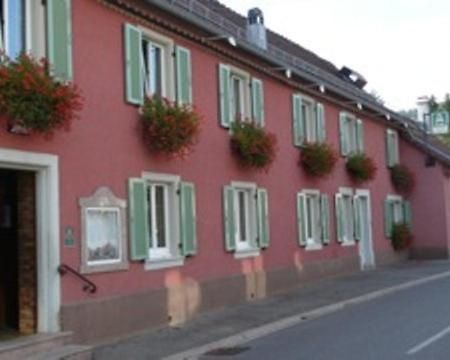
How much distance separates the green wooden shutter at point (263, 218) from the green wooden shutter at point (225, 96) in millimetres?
2231

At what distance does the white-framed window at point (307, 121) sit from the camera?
22.3 m

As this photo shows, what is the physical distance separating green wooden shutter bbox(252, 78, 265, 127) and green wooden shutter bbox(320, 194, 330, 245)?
14.8 feet

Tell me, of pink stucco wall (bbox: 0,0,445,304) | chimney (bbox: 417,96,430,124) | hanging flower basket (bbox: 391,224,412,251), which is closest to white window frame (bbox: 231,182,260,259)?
pink stucco wall (bbox: 0,0,445,304)

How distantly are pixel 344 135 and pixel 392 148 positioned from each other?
6.47 metres

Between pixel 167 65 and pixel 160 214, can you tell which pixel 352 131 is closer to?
pixel 167 65

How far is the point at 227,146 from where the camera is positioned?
708 inches

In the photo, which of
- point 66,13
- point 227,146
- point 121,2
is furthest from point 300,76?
point 66,13

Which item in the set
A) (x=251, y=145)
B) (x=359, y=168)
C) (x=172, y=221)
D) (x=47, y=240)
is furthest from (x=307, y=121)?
(x=47, y=240)

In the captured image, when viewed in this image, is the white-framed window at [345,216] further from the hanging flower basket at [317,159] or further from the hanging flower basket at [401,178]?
the hanging flower basket at [401,178]

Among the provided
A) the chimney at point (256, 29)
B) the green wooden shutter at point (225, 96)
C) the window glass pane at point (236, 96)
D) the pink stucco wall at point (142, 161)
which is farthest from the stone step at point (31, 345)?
the chimney at point (256, 29)

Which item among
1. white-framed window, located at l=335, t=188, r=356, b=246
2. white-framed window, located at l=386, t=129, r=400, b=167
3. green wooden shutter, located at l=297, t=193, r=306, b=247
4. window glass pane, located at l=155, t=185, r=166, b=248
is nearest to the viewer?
window glass pane, located at l=155, t=185, r=166, b=248

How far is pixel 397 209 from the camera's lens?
32.1m

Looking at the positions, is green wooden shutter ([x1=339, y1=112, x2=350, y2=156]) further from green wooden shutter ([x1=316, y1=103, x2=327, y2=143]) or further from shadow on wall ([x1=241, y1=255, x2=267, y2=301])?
shadow on wall ([x1=241, y1=255, x2=267, y2=301])

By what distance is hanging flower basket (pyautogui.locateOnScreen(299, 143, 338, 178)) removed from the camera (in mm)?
22453
